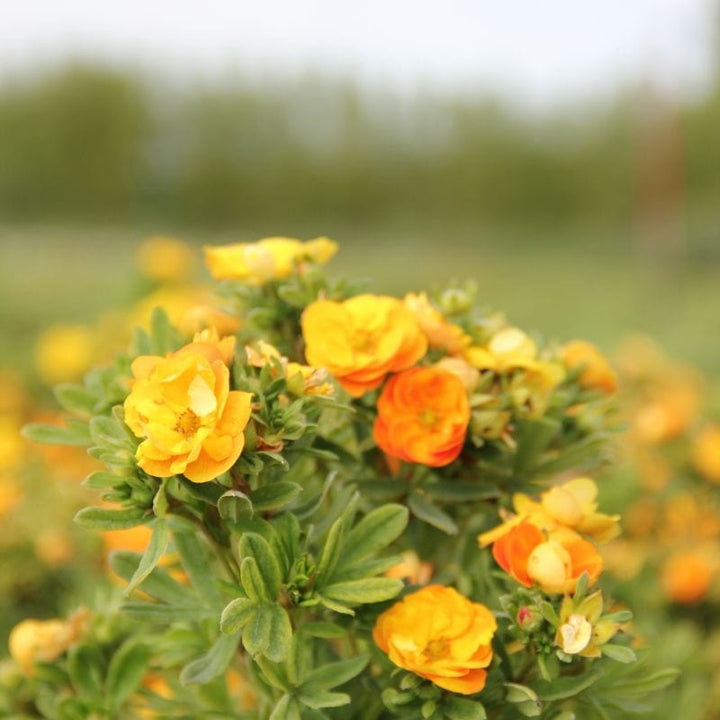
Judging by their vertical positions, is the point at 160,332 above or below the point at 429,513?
above

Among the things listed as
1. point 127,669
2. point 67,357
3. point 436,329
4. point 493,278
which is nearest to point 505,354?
point 436,329

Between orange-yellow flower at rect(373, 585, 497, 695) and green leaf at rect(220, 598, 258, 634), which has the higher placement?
green leaf at rect(220, 598, 258, 634)

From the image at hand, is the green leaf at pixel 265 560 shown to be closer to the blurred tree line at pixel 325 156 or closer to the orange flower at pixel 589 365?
the orange flower at pixel 589 365

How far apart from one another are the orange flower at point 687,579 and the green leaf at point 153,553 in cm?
104

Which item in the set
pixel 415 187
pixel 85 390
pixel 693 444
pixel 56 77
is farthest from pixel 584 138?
pixel 85 390

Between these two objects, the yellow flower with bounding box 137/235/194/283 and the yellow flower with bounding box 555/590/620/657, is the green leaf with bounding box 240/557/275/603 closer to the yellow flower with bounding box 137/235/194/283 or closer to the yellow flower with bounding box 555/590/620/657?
the yellow flower with bounding box 555/590/620/657

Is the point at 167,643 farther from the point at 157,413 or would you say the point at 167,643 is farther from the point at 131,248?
the point at 131,248

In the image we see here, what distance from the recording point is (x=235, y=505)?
658 millimetres

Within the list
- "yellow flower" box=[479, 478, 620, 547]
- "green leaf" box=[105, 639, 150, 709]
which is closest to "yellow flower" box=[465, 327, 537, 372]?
"yellow flower" box=[479, 478, 620, 547]

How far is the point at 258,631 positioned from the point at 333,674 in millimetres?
101

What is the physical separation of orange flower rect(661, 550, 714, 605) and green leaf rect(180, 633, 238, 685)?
0.95m

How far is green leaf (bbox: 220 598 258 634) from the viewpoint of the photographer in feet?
2.07

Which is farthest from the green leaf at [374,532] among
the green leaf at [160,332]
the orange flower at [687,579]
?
the orange flower at [687,579]

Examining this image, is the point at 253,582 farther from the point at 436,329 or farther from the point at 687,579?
the point at 687,579
